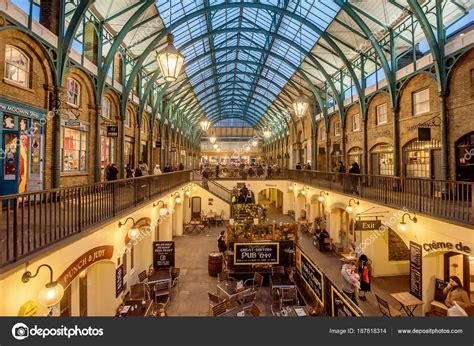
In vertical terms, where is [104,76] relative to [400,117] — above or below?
above

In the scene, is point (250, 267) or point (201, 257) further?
point (201, 257)

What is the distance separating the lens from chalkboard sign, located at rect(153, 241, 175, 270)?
11.8 meters

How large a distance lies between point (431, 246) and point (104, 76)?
1473 cm

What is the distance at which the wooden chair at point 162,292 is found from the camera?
10.2 m

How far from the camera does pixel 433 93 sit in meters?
11.7

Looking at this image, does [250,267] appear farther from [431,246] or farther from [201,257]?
[431,246]

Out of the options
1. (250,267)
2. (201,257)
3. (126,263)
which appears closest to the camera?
(126,263)

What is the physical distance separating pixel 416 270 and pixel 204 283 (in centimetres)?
859

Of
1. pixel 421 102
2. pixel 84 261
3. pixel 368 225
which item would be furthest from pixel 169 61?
pixel 421 102

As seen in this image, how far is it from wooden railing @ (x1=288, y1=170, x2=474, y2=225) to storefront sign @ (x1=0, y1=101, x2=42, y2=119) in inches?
503

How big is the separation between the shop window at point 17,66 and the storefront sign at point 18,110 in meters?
0.79

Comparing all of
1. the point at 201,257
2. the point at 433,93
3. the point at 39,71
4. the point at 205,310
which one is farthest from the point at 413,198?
the point at 39,71

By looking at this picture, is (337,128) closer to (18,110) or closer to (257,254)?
(257,254)

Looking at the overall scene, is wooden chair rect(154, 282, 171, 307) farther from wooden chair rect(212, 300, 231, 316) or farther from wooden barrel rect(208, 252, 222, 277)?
wooden barrel rect(208, 252, 222, 277)
